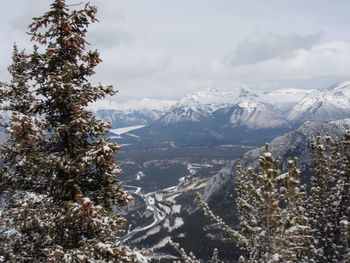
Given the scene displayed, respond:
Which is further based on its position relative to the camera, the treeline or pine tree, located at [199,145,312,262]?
the treeline

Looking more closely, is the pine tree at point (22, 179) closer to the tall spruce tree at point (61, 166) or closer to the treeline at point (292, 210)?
the tall spruce tree at point (61, 166)

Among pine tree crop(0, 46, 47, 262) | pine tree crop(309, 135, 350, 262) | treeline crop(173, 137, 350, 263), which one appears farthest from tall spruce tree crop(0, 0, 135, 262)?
pine tree crop(309, 135, 350, 262)

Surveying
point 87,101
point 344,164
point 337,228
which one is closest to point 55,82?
point 87,101

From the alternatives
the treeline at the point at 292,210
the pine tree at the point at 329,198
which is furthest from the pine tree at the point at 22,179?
the pine tree at the point at 329,198

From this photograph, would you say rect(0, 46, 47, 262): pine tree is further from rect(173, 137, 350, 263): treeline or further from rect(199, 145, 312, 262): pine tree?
rect(199, 145, 312, 262): pine tree

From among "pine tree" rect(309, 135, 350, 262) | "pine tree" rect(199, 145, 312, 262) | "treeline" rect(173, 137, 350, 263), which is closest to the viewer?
"pine tree" rect(199, 145, 312, 262)

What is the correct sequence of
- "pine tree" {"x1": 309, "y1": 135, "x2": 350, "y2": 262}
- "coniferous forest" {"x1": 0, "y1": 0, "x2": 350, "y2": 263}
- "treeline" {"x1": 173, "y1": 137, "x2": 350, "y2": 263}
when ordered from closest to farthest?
"treeline" {"x1": 173, "y1": 137, "x2": 350, "y2": 263} < "coniferous forest" {"x1": 0, "y1": 0, "x2": 350, "y2": 263} < "pine tree" {"x1": 309, "y1": 135, "x2": 350, "y2": 262}

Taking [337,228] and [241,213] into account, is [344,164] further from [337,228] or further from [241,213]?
[241,213]

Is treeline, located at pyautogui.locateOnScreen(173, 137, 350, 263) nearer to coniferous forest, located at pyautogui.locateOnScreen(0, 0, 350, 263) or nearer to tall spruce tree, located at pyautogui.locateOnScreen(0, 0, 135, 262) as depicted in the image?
coniferous forest, located at pyautogui.locateOnScreen(0, 0, 350, 263)
